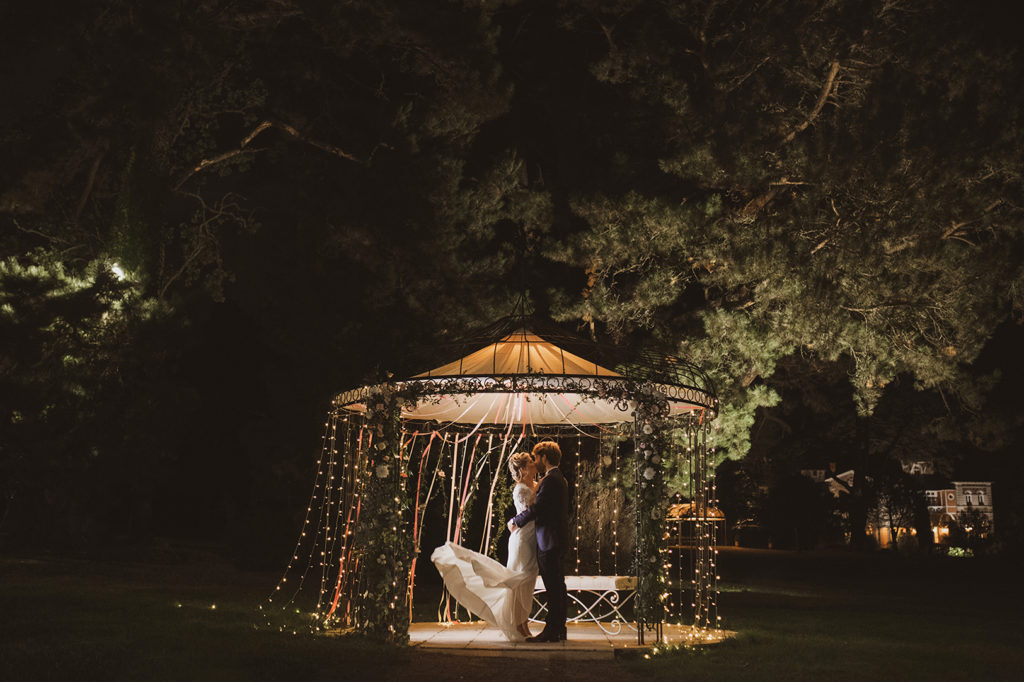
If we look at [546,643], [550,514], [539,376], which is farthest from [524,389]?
[546,643]

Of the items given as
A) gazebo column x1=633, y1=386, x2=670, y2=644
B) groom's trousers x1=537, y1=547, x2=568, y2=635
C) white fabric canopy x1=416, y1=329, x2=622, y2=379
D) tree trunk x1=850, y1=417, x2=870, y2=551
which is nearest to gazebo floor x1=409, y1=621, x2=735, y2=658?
groom's trousers x1=537, y1=547, x2=568, y2=635

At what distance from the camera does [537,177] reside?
18.5 metres

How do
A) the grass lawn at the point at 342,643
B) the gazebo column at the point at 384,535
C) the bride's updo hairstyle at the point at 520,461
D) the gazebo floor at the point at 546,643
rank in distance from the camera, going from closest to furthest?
the grass lawn at the point at 342,643, the gazebo floor at the point at 546,643, the gazebo column at the point at 384,535, the bride's updo hairstyle at the point at 520,461

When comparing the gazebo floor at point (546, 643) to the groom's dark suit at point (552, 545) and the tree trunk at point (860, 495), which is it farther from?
the tree trunk at point (860, 495)

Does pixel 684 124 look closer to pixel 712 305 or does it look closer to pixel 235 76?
pixel 712 305

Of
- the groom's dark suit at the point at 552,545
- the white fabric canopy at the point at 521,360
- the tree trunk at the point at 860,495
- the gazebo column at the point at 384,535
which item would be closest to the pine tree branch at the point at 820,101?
the white fabric canopy at the point at 521,360

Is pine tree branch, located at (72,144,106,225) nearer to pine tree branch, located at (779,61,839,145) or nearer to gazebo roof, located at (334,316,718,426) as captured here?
gazebo roof, located at (334,316,718,426)

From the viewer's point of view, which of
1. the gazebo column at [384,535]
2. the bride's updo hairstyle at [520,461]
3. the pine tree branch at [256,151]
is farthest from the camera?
the pine tree branch at [256,151]

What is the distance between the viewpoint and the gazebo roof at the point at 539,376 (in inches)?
384

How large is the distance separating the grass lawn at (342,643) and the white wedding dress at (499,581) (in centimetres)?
108

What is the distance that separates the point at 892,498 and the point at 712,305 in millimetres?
32317

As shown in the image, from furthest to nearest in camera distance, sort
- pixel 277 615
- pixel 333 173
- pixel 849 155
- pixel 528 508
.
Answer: pixel 333 173 < pixel 849 155 < pixel 277 615 < pixel 528 508

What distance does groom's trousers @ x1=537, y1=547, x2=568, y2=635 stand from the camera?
31.7ft

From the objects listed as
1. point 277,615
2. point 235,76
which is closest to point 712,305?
point 277,615
